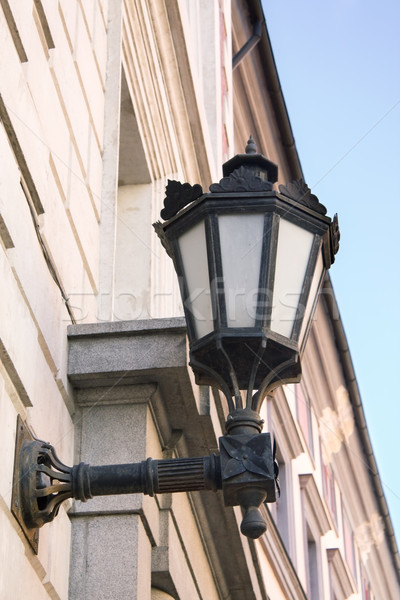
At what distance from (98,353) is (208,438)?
0.95 m

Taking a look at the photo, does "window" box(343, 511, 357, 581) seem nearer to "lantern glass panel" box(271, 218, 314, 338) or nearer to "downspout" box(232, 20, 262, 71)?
"downspout" box(232, 20, 262, 71)

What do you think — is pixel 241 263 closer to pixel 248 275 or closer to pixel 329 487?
pixel 248 275

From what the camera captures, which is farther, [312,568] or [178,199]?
[312,568]

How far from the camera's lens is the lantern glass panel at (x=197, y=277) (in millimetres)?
4238

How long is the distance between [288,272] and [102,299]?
2053mm

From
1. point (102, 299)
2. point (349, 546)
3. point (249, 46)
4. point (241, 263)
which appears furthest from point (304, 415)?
point (241, 263)

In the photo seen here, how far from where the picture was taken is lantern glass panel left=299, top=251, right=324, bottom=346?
4336mm

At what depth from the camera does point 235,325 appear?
13.6 ft

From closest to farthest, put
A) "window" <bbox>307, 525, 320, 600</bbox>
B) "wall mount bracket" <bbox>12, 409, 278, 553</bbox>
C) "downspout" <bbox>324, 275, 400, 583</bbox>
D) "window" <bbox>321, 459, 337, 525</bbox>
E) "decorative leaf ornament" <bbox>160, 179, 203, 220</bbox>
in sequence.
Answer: "wall mount bracket" <bbox>12, 409, 278, 553</bbox> → "decorative leaf ornament" <bbox>160, 179, 203, 220</bbox> → "window" <bbox>307, 525, 320, 600</bbox> → "downspout" <bbox>324, 275, 400, 583</bbox> → "window" <bbox>321, 459, 337, 525</bbox>

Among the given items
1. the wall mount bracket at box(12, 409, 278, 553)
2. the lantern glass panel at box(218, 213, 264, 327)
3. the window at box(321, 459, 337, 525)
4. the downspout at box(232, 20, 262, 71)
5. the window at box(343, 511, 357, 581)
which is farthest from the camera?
the window at box(343, 511, 357, 581)

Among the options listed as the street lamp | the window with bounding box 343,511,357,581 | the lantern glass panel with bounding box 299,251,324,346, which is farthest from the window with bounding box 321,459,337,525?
the street lamp

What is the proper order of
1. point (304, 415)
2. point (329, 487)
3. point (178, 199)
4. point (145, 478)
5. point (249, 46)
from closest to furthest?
point (145, 478) < point (178, 199) < point (249, 46) < point (304, 415) < point (329, 487)

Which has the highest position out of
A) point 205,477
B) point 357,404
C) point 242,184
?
point 357,404

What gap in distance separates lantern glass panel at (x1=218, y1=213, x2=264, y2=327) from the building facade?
2.61 ft
